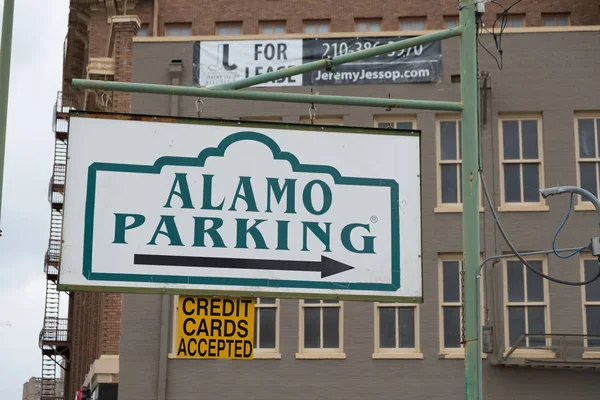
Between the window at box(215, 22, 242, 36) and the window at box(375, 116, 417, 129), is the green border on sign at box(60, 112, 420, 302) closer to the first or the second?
the window at box(375, 116, 417, 129)

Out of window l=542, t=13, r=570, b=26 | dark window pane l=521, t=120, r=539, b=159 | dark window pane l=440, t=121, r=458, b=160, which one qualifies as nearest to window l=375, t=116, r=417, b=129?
dark window pane l=440, t=121, r=458, b=160

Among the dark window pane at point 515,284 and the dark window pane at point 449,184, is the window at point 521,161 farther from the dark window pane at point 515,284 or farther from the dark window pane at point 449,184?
the dark window pane at point 515,284

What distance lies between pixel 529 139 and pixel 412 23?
15.4 metres

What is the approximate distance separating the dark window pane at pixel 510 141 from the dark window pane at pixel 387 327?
16.7 ft

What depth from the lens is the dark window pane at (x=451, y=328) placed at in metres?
27.7

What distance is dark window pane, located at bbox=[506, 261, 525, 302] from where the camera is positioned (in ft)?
91.1

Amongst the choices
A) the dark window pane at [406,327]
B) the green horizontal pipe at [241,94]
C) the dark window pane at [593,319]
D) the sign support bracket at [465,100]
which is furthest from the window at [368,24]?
the green horizontal pipe at [241,94]

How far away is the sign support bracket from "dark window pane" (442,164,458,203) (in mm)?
19228

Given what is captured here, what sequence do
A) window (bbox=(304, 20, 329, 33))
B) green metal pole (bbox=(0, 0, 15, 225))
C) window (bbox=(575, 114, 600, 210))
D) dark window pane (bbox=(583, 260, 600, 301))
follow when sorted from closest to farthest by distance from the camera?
green metal pole (bbox=(0, 0, 15, 225)) → dark window pane (bbox=(583, 260, 600, 301)) → window (bbox=(575, 114, 600, 210)) → window (bbox=(304, 20, 329, 33))

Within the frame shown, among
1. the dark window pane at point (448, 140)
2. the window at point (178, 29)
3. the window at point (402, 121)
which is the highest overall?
the window at point (178, 29)

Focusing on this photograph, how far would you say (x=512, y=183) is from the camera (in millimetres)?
28547

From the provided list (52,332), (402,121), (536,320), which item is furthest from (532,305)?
(52,332)

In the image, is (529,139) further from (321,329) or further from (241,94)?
(241,94)

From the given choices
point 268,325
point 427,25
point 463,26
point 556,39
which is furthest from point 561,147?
point 463,26
